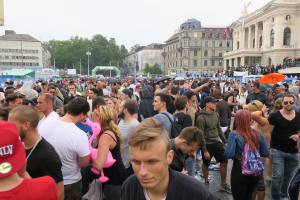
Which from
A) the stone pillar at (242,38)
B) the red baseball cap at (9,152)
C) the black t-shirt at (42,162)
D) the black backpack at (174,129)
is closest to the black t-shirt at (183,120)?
the black backpack at (174,129)

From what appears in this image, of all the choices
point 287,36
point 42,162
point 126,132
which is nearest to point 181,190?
point 42,162

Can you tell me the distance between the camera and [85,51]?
115500 mm

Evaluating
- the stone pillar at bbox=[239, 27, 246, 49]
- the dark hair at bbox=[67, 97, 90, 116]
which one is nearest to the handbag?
the dark hair at bbox=[67, 97, 90, 116]

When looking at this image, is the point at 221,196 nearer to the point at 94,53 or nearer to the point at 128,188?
the point at 128,188

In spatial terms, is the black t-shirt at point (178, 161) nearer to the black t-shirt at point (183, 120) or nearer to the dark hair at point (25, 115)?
the dark hair at point (25, 115)

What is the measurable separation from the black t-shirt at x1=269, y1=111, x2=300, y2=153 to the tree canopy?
114 metres

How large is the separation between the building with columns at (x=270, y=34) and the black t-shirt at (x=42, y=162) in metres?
60.5

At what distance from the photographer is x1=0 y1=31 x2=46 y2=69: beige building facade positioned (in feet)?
336

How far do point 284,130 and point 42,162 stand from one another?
3966 mm

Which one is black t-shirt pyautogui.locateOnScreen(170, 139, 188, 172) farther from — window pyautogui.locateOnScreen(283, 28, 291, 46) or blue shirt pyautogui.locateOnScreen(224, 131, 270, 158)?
window pyautogui.locateOnScreen(283, 28, 291, 46)

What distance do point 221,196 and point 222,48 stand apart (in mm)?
103993

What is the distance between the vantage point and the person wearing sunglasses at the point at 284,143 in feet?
17.0

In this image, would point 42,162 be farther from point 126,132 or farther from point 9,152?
point 126,132

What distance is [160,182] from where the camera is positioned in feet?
6.58
